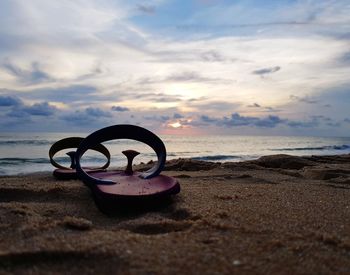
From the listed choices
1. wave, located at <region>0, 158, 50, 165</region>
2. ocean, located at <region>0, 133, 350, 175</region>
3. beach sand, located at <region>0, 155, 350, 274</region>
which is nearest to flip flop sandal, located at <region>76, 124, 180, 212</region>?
beach sand, located at <region>0, 155, 350, 274</region>

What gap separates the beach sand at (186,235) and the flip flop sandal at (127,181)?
0.14m

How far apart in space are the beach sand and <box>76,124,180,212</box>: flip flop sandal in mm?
138

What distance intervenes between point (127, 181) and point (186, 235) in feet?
5.70

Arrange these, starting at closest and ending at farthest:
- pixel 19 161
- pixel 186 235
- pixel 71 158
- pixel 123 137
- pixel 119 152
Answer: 1. pixel 186 235
2. pixel 123 137
3. pixel 71 158
4. pixel 19 161
5. pixel 119 152

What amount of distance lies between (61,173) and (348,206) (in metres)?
4.04

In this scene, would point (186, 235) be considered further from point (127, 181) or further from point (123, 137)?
point (123, 137)

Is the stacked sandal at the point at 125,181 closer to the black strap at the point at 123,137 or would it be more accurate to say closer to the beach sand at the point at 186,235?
the black strap at the point at 123,137

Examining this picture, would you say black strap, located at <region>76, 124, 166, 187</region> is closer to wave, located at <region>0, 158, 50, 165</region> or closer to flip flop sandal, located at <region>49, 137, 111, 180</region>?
flip flop sandal, located at <region>49, 137, 111, 180</region>

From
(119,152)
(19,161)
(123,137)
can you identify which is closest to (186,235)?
(123,137)

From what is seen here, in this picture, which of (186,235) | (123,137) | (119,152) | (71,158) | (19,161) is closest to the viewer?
(186,235)

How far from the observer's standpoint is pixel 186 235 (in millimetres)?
2658

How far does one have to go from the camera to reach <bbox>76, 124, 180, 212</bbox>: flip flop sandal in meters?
3.59

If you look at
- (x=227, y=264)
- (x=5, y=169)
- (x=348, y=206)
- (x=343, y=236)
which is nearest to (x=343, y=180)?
(x=348, y=206)

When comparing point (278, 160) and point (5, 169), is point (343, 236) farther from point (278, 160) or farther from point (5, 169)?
point (5, 169)
